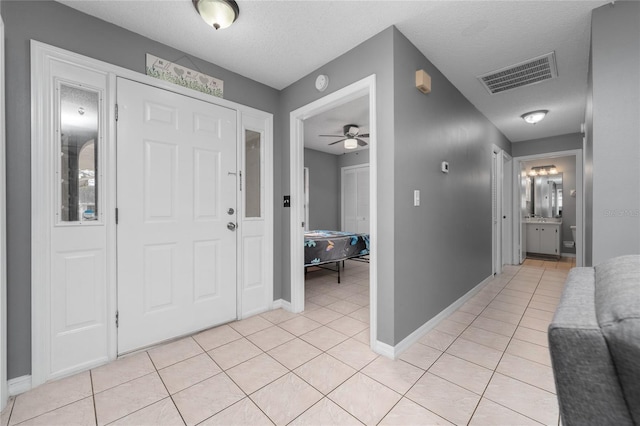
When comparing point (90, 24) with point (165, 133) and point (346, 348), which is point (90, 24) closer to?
point (165, 133)

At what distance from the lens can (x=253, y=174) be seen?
2.81 metres

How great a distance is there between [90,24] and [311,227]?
5.13 metres

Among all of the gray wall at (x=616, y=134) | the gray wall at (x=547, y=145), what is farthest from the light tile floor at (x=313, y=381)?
the gray wall at (x=547, y=145)

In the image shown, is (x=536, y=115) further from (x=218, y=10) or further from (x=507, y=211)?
(x=218, y=10)

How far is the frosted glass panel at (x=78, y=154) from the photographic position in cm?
178

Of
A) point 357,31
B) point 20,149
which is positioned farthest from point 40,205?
point 357,31

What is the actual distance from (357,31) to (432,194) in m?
1.51

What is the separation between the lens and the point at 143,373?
1808 mm

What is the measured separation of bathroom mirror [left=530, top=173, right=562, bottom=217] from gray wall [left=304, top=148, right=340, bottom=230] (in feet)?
16.0

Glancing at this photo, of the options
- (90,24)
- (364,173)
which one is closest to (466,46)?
(90,24)

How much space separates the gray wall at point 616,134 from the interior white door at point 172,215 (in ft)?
8.96

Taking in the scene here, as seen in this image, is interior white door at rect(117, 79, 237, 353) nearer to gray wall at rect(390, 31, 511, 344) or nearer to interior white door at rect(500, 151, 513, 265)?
gray wall at rect(390, 31, 511, 344)

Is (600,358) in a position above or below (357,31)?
below

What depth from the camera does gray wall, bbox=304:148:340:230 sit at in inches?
257
